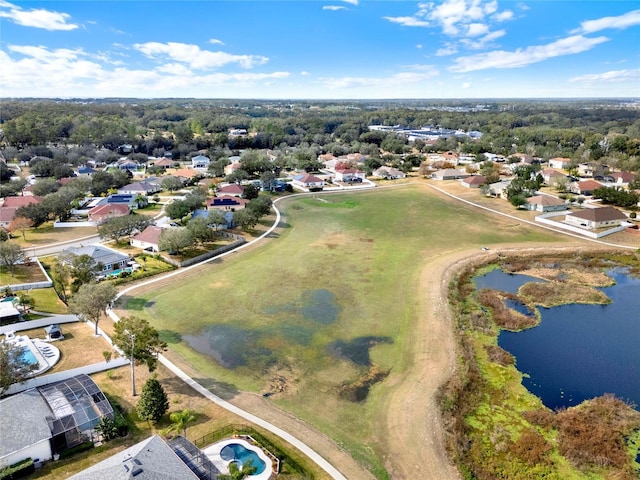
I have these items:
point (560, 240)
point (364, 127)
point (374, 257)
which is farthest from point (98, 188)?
point (364, 127)

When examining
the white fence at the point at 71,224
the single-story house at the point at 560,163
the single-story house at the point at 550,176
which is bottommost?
the white fence at the point at 71,224

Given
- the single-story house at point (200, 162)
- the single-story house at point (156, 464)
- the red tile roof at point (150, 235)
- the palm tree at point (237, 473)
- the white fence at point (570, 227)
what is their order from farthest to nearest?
1. the single-story house at point (200, 162)
2. the white fence at point (570, 227)
3. the red tile roof at point (150, 235)
4. the palm tree at point (237, 473)
5. the single-story house at point (156, 464)

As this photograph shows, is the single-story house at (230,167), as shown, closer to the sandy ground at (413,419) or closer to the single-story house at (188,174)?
the single-story house at (188,174)

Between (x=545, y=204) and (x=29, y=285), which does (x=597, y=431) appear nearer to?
(x=29, y=285)

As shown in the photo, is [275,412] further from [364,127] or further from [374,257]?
[364,127]

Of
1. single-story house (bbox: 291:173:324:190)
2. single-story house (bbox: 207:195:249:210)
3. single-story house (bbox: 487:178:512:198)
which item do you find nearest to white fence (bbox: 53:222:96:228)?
single-story house (bbox: 207:195:249:210)

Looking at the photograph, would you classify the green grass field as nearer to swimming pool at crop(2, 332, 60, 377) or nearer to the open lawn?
swimming pool at crop(2, 332, 60, 377)

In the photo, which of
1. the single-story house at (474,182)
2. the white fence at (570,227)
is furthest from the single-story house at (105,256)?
the single-story house at (474,182)
